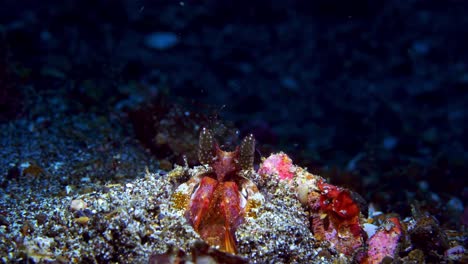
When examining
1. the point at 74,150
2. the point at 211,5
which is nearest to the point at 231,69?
the point at 211,5

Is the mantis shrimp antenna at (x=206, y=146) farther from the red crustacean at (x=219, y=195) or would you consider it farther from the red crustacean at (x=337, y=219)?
the red crustacean at (x=337, y=219)

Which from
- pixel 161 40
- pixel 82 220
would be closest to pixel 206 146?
pixel 82 220

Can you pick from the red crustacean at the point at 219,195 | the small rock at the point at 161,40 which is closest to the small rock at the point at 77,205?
the red crustacean at the point at 219,195

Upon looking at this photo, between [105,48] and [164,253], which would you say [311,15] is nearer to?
[105,48]

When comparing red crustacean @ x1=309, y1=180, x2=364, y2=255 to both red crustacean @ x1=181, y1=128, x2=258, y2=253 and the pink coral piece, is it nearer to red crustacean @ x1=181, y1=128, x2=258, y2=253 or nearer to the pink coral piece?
the pink coral piece

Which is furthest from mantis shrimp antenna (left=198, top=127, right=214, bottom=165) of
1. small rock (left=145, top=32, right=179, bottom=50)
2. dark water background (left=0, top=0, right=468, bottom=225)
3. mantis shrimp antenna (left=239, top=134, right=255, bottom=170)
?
small rock (left=145, top=32, right=179, bottom=50)

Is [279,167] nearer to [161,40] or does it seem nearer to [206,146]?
[206,146]

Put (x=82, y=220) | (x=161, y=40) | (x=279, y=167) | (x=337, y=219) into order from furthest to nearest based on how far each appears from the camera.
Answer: (x=161, y=40)
(x=279, y=167)
(x=337, y=219)
(x=82, y=220)
